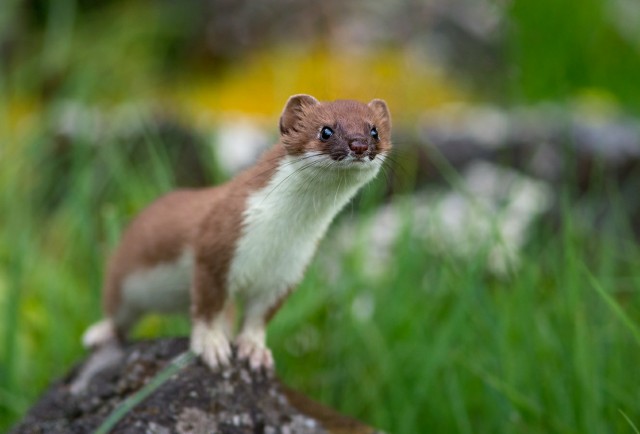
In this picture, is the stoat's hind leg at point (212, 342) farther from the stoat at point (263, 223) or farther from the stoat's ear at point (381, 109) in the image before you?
the stoat's ear at point (381, 109)

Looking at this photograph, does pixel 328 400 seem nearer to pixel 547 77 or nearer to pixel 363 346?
pixel 363 346

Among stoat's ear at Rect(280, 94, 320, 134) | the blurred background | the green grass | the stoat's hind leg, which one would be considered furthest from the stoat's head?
the green grass

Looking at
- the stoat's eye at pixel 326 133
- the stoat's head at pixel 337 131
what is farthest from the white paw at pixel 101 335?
the stoat's eye at pixel 326 133

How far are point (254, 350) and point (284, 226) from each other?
454 mm

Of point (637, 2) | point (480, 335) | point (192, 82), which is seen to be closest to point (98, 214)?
point (480, 335)

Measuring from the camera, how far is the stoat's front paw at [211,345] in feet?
10.0

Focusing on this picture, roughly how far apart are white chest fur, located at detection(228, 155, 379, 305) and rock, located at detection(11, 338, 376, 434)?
302 millimetres

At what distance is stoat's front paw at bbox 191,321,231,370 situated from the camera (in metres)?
3.06

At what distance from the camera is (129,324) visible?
154 inches

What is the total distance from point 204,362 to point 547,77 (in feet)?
23.2

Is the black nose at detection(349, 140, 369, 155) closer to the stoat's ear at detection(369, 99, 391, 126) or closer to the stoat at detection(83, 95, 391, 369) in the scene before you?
the stoat at detection(83, 95, 391, 369)

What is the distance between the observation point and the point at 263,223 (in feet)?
10.1

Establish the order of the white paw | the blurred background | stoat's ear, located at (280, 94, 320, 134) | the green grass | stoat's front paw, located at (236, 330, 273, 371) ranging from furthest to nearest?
1. the blurred background
2. the green grass
3. the white paw
4. stoat's front paw, located at (236, 330, 273, 371)
5. stoat's ear, located at (280, 94, 320, 134)

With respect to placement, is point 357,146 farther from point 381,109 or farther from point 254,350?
point 254,350
